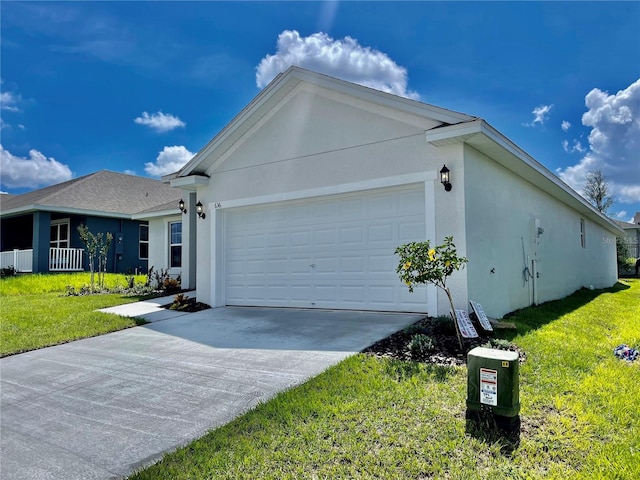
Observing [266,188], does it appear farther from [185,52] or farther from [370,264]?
[185,52]

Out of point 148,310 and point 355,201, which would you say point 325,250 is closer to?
point 355,201

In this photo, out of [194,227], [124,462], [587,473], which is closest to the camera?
[587,473]

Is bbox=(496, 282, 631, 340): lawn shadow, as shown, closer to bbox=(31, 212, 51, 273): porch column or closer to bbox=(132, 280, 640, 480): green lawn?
bbox=(132, 280, 640, 480): green lawn

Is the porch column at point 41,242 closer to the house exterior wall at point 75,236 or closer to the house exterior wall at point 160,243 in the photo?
the house exterior wall at point 75,236

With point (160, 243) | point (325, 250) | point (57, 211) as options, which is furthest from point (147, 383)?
point (57, 211)

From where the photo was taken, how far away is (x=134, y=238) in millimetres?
20109

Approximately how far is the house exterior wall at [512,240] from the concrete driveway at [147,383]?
5.43 ft

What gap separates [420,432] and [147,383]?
124 inches

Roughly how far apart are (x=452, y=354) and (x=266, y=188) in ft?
18.5

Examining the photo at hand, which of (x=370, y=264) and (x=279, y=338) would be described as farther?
(x=370, y=264)

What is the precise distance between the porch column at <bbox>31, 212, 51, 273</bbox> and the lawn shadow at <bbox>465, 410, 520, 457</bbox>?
1894cm

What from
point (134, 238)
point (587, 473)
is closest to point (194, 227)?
point (134, 238)

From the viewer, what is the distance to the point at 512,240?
8586 mm

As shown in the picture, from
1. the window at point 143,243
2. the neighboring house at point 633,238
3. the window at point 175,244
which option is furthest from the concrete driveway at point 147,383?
the neighboring house at point 633,238
